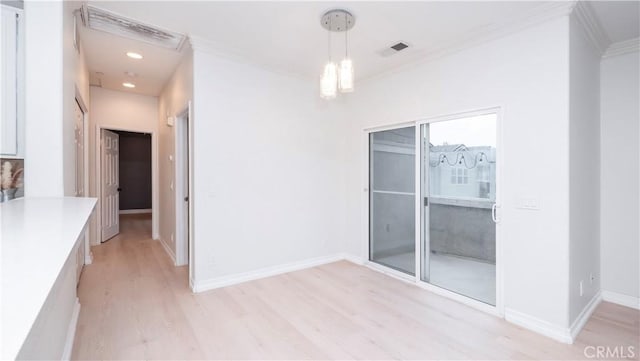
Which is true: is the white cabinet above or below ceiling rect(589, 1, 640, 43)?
below

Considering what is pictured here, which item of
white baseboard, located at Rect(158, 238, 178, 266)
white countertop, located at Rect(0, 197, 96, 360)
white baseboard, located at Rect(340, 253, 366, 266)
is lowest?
white baseboard, located at Rect(340, 253, 366, 266)

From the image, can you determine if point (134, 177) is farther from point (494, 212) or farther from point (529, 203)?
point (529, 203)

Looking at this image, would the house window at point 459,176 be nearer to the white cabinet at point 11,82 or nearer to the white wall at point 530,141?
the white wall at point 530,141

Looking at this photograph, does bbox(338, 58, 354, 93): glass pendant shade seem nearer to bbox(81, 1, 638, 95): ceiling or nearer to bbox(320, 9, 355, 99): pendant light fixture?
bbox(320, 9, 355, 99): pendant light fixture

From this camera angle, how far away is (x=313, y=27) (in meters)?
2.85

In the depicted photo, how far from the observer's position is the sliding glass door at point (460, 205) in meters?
2.94

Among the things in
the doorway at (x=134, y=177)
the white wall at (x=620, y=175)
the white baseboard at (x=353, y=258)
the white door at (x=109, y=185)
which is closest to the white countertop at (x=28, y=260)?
the white baseboard at (x=353, y=258)

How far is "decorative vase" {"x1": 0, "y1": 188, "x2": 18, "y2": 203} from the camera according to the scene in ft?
5.33

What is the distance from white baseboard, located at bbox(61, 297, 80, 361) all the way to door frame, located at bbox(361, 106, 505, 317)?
326 centimetres

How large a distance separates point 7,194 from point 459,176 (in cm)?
361

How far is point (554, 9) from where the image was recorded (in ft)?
7.87

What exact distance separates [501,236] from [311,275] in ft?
7.39

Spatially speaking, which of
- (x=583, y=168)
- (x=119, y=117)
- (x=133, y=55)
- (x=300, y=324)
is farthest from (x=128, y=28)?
(x=583, y=168)

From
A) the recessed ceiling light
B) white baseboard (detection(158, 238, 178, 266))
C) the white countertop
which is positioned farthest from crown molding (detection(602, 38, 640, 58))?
white baseboard (detection(158, 238, 178, 266))
